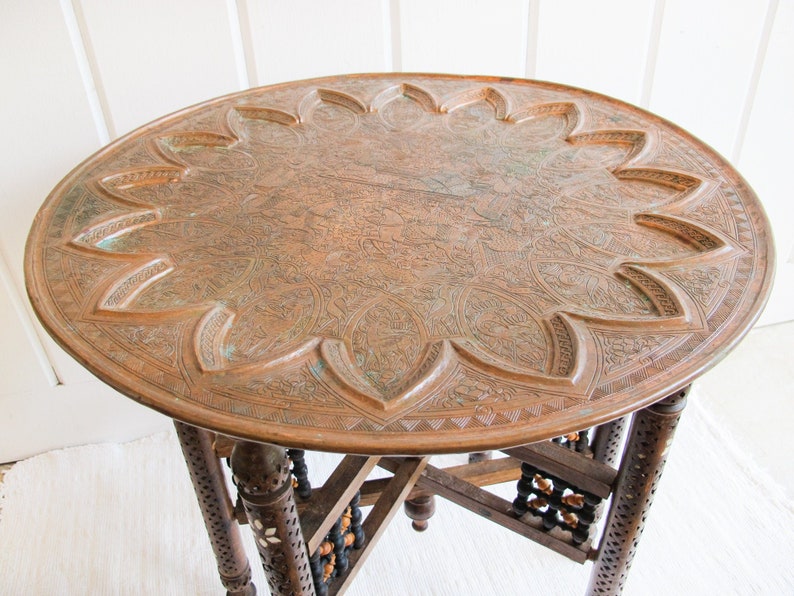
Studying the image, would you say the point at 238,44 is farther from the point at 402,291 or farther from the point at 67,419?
the point at 67,419

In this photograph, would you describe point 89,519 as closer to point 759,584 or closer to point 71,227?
point 71,227

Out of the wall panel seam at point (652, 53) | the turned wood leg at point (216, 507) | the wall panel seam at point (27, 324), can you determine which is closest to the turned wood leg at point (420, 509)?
the turned wood leg at point (216, 507)

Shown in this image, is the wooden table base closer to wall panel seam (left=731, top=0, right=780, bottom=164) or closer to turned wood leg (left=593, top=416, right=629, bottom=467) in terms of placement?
turned wood leg (left=593, top=416, right=629, bottom=467)

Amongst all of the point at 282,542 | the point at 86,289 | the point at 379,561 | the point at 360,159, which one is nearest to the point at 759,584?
the point at 379,561

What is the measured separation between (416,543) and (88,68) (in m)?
1.41

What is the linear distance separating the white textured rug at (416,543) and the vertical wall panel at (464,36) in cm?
119

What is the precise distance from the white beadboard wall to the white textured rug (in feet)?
0.87

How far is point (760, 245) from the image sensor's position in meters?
1.05

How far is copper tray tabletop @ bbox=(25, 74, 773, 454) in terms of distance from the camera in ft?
2.69

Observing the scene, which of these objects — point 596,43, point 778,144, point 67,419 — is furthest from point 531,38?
point 67,419

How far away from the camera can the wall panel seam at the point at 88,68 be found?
150cm

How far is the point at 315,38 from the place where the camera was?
1.70 m

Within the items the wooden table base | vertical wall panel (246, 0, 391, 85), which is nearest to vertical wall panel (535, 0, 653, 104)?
vertical wall panel (246, 0, 391, 85)

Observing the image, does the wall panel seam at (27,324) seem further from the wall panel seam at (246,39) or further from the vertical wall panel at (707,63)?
the vertical wall panel at (707,63)
